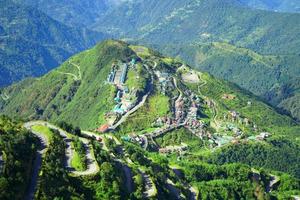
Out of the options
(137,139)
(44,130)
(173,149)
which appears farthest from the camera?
(173,149)

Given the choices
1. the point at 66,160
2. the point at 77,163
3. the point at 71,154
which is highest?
the point at 77,163

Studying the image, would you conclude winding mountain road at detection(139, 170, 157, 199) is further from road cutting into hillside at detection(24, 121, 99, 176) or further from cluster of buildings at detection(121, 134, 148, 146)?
cluster of buildings at detection(121, 134, 148, 146)

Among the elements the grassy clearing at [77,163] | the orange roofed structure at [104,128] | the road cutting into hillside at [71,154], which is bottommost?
Result: the orange roofed structure at [104,128]

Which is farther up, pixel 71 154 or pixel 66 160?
pixel 66 160

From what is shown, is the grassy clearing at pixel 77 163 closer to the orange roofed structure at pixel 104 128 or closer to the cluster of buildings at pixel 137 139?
the cluster of buildings at pixel 137 139

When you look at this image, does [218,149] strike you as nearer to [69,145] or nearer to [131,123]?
[131,123]

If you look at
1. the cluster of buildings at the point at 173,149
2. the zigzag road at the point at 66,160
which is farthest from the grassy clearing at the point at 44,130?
the cluster of buildings at the point at 173,149

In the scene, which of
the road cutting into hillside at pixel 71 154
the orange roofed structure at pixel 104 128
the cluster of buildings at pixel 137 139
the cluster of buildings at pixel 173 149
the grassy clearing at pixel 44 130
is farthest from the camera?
the orange roofed structure at pixel 104 128

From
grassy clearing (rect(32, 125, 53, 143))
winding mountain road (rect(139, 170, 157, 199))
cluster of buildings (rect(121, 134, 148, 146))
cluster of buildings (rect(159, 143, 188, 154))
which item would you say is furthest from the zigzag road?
cluster of buildings (rect(159, 143, 188, 154))

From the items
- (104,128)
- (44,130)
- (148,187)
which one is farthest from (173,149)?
(148,187)

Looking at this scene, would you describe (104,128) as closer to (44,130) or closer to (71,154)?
(44,130)

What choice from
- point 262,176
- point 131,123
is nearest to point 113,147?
point 262,176
